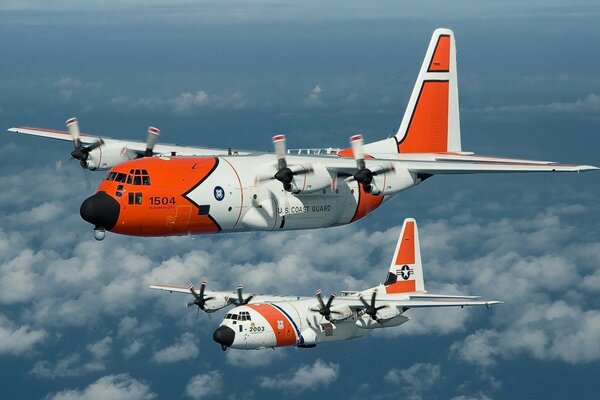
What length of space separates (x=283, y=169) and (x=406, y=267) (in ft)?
79.2

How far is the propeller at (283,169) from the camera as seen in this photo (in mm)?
55403

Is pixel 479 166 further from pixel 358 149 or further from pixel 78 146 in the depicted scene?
pixel 78 146

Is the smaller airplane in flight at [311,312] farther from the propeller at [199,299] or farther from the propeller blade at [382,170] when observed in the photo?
the propeller blade at [382,170]

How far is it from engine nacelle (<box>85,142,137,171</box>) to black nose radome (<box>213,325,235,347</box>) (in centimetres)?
1527

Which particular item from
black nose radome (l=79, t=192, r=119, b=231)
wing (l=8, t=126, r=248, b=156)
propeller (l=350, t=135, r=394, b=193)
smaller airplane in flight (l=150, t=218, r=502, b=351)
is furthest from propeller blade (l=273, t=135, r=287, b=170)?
smaller airplane in flight (l=150, t=218, r=502, b=351)

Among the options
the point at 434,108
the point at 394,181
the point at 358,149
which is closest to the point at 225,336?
the point at 394,181

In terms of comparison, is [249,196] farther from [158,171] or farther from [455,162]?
[455,162]

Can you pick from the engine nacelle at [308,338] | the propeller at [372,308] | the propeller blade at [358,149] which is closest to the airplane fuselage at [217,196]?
the propeller blade at [358,149]

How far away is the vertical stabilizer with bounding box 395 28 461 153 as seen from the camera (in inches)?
2606

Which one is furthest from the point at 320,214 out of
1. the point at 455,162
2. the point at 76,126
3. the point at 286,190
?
the point at 76,126

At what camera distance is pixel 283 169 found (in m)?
55.6

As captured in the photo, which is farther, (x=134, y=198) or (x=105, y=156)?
(x=105, y=156)

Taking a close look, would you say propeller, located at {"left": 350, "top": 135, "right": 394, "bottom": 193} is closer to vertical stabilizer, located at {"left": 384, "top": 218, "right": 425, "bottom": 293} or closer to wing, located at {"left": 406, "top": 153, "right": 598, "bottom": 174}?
wing, located at {"left": 406, "top": 153, "right": 598, "bottom": 174}

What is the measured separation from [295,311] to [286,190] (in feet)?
65.6
